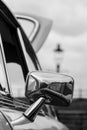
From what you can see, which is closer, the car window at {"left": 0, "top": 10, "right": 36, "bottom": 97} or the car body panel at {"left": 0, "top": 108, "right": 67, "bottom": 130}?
the car body panel at {"left": 0, "top": 108, "right": 67, "bottom": 130}

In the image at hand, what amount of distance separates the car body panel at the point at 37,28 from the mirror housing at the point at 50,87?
84.7 inches

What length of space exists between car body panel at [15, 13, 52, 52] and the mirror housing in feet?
7.05

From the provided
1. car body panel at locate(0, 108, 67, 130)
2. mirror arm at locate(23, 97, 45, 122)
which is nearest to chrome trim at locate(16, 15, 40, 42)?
car body panel at locate(0, 108, 67, 130)

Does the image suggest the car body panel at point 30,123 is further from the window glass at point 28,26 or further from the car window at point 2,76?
the window glass at point 28,26

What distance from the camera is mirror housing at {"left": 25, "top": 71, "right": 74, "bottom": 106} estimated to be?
2.85 m

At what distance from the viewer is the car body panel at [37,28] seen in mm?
5230

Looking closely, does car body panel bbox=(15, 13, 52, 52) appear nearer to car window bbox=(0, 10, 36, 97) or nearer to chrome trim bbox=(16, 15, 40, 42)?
chrome trim bbox=(16, 15, 40, 42)

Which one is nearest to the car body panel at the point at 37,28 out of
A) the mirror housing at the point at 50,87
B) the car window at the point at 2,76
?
the car window at the point at 2,76

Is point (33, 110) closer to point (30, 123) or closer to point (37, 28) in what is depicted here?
point (30, 123)

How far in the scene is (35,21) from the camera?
18.9 ft

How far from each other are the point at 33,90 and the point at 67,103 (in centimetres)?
27

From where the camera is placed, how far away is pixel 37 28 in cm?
560

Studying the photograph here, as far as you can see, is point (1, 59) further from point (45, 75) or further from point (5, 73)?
point (45, 75)

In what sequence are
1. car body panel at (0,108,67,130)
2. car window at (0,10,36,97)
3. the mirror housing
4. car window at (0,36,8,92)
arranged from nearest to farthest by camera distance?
car body panel at (0,108,67,130)
the mirror housing
car window at (0,36,8,92)
car window at (0,10,36,97)
